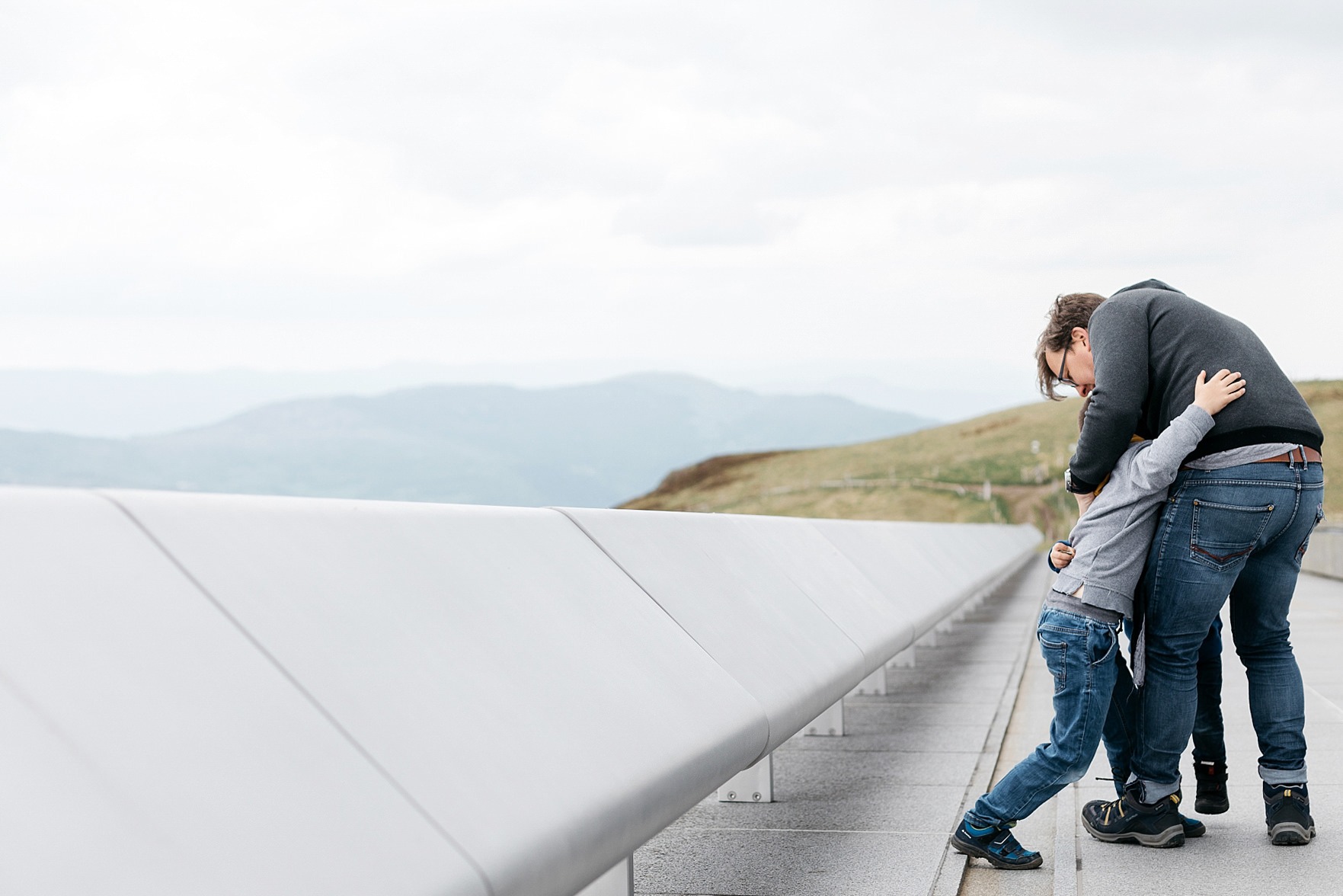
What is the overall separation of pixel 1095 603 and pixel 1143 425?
2.10 ft

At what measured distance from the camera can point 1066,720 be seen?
4.15 m

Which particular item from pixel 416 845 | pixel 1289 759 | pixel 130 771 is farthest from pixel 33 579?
pixel 1289 759

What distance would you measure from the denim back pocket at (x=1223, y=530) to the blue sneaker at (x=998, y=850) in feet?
3.38

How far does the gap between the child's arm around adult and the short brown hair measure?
0.49m

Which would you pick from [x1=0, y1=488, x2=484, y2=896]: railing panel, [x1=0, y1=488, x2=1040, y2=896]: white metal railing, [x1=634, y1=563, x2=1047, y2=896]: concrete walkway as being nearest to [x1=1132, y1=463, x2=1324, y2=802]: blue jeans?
[x1=634, y1=563, x2=1047, y2=896]: concrete walkway

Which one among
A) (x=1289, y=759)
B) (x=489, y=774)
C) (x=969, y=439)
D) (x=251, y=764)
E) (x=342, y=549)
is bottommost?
(x=969, y=439)

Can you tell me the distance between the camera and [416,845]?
2018mm

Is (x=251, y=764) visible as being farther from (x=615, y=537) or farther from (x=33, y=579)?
(x=615, y=537)

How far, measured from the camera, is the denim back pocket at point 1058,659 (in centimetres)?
421

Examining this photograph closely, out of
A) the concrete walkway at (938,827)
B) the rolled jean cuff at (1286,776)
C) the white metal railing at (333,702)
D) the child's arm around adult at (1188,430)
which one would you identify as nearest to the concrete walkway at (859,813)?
the concrete walkway at (938,827)

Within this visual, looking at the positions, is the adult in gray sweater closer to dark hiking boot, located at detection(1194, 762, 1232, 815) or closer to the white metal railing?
dark hiking boot, located at detection(1194, 762, 1232, 815)

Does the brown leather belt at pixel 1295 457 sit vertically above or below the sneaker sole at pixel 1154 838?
above

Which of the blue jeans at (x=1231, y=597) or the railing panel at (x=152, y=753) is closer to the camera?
the railing panel at (x=152, y=753)

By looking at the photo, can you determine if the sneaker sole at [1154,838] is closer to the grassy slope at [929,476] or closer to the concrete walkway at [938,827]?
the concrete walkway at [938,827]
